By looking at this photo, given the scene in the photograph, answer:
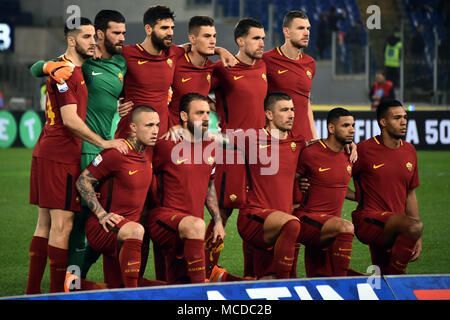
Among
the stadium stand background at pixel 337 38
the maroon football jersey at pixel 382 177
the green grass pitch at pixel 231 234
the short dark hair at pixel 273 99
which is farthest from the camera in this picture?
the stadium stand background at pixel 337 38

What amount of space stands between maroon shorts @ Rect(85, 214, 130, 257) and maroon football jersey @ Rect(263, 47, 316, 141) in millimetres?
1805

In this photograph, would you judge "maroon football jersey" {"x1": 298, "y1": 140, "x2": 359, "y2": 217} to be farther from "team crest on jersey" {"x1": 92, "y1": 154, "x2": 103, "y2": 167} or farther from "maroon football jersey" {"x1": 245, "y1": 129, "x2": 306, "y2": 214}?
"team crest on jersey" {"x1": 92, "y1": 154, "x2": 103, "y2": 167}

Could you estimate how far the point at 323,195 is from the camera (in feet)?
18.6

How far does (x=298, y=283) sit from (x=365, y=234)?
58.9 inches

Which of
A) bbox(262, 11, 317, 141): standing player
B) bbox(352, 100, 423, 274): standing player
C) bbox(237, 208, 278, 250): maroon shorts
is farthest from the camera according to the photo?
bbox(262, 11, 317, 141): standing player

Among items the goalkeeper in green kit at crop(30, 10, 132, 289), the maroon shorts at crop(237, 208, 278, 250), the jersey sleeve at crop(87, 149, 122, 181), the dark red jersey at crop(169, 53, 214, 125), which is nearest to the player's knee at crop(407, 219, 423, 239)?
the maroon shorts at crop(237, 208, 278, 250)

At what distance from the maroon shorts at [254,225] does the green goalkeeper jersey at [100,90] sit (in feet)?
3.62

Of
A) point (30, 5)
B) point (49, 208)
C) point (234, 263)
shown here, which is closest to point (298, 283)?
point (49, 208)

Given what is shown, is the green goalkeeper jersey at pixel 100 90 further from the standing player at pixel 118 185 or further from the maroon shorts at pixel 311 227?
the maroon shorts at pixel 311 227

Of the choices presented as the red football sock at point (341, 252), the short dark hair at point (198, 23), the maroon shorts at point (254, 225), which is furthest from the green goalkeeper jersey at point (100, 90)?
the red football sock at point (341, 252)

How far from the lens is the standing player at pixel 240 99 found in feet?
19.8

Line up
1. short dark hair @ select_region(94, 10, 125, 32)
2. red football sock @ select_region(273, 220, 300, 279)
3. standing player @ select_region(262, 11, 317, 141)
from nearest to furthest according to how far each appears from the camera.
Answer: red football sock @ select_region(273, 220, 300, 279)
short dark hair @ select_region(94, 10, 125, 32)
standing player @ select_region(262, 11, 317, 141)

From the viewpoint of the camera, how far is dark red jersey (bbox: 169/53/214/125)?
233 inches

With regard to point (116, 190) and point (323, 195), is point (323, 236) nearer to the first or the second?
point (323, 195)
